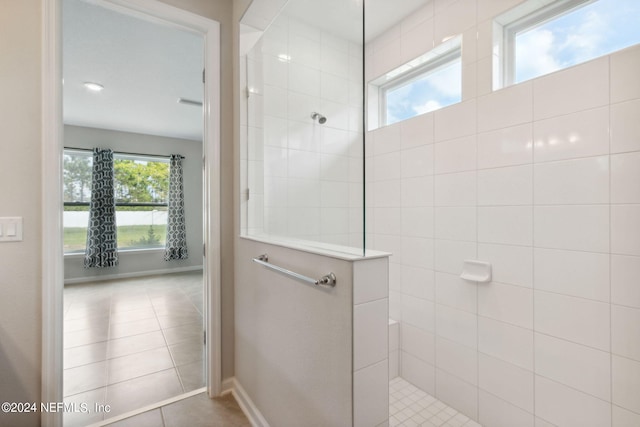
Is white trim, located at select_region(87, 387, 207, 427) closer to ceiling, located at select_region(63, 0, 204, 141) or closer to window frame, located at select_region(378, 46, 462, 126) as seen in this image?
ceiling, located at select_region(63, 0, 204, 141)

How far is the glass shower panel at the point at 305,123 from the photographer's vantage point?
4.30 ft

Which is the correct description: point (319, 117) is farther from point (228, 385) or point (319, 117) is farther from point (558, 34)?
point (228, 385)

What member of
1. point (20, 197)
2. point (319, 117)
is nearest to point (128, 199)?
point (20, 197)

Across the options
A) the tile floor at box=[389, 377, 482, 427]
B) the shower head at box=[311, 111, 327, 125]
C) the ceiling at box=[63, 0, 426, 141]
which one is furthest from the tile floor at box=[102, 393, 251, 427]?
the ceiling at box=[63, 0, 426, 141]

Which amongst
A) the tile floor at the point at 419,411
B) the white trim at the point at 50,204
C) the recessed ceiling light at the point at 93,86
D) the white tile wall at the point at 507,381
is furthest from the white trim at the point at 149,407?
the recessed ceiling light at the point at 93,86

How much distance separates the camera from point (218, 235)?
6.02ft

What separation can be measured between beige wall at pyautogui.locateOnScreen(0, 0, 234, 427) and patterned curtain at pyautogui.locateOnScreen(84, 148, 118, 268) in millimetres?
4128

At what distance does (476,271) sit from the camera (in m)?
1.72

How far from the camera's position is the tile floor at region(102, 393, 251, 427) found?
1599 mm

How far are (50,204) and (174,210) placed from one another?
437cm

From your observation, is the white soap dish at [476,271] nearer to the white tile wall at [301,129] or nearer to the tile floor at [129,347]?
the white tile wall at [301,129]

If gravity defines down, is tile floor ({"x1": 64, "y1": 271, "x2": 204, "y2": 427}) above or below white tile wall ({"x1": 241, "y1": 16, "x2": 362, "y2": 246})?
below

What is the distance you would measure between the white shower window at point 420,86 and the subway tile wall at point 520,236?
0.33ft

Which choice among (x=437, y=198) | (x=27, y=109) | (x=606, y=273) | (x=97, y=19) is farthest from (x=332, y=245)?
(x=97, y=19)
